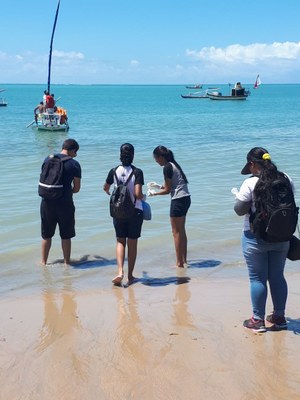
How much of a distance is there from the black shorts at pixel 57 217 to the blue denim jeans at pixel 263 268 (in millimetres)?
2957

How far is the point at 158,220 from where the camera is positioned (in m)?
9.59

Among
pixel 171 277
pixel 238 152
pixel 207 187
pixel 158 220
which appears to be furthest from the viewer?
pixel 238 152

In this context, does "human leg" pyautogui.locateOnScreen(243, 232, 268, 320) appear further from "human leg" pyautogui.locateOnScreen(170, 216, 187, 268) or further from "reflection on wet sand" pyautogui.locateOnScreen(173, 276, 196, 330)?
"human leg" pyautogui.locateOnScreen(170, 216, 187, 268)

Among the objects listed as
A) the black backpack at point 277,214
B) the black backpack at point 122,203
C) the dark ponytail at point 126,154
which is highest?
the dark ponytail at point 126,154

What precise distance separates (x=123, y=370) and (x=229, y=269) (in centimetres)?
331

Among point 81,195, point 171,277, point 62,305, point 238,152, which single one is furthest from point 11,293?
point 238,152

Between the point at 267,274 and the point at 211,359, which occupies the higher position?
the point at 267,274

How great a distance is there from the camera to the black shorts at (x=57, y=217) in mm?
6883

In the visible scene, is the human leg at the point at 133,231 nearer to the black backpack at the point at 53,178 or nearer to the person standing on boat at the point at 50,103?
the black backpack at the point at 53,178

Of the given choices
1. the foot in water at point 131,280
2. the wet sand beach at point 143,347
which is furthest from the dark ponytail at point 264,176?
the foot in water at point 131,280

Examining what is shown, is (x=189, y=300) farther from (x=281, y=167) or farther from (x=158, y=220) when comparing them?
(x=281, y=167)

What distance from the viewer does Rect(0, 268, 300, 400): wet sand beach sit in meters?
3.72

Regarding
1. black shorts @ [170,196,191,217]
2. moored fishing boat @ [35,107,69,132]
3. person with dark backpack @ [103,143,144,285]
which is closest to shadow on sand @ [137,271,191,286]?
person with dark backpack @ [103,143,144,285]

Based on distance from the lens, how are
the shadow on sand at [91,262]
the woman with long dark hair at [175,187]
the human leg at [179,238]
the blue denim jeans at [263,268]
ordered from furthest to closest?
the shadow on sand at [91,262], the human leg at [179,238], the woman with long dark hair at [175,187], the blue denim jeans at [263,268]
